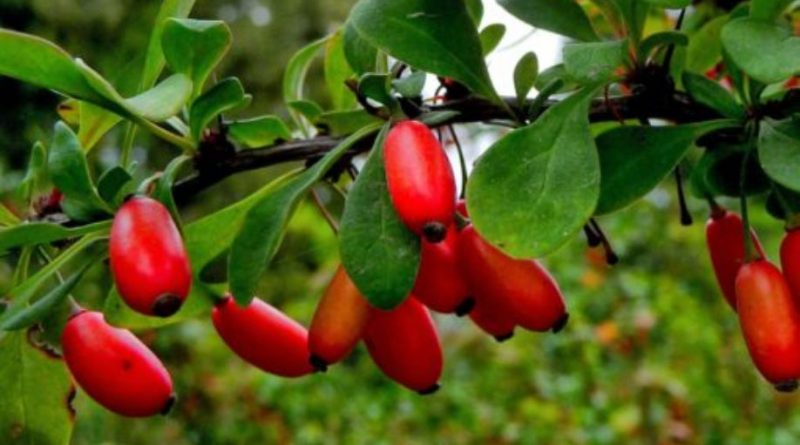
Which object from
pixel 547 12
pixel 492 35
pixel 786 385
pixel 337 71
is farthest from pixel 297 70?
pixel 786 385

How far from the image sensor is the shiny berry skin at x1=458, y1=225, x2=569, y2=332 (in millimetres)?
779

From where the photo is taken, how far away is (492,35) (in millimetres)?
953

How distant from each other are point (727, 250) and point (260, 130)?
0.35m

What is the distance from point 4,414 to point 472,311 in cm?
35

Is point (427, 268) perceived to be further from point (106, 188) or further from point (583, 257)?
point (583, 257)

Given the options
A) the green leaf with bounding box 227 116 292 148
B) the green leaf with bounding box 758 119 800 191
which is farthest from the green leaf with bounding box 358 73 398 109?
the green leaf with bounding box 758 119 800 191

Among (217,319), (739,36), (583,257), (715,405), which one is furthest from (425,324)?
(583,257)

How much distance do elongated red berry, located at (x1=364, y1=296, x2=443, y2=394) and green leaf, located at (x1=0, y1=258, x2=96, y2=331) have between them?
0.20 metres

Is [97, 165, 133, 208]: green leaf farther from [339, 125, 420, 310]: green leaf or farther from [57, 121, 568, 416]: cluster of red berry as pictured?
[339, 125, 420, 310]: green leaf

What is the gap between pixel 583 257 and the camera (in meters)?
4.04

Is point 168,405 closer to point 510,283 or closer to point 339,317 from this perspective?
point 339,317

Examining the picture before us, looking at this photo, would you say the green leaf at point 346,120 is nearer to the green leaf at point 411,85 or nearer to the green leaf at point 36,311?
the green leaf at point 411,85

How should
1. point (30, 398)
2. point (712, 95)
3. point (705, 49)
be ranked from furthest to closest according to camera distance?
1. point (705, 49)
2. point (30, 398)
3. point (712, 95)

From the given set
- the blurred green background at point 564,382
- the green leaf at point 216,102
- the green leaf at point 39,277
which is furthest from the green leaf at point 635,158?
the blurred green background at point 564,382
